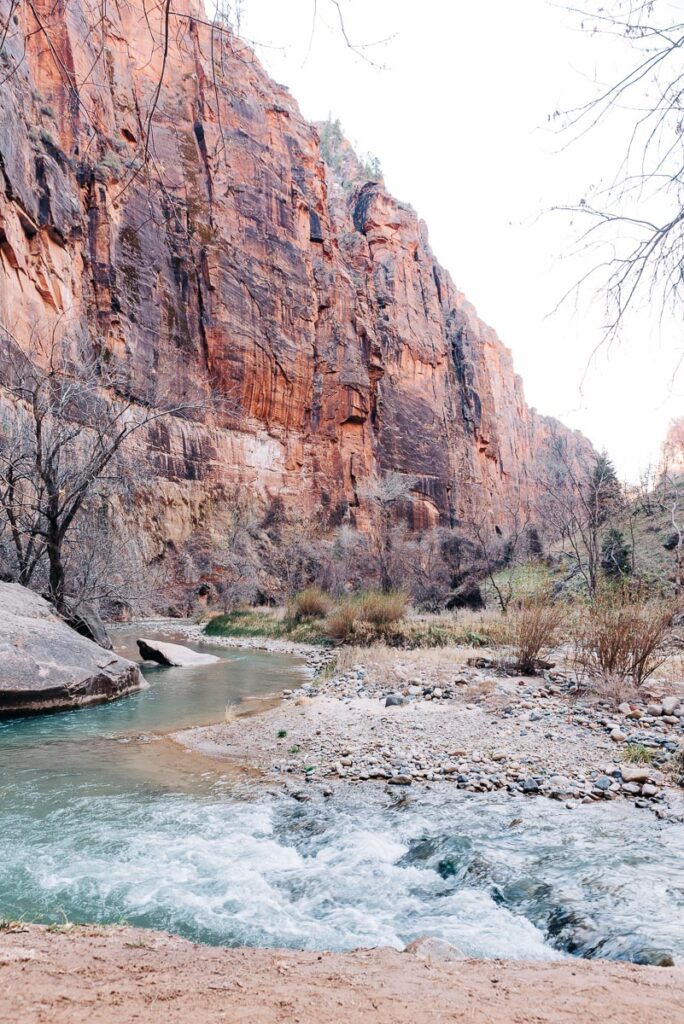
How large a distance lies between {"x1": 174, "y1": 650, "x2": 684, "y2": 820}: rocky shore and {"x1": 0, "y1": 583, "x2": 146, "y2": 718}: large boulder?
2.08m

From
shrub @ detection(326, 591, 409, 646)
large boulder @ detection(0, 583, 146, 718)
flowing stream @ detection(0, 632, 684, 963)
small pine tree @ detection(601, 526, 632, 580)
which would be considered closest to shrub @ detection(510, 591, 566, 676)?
flowing stream @ detection(0, 632, 684, 963)

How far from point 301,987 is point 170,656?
1152cm

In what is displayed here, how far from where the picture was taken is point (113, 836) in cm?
381

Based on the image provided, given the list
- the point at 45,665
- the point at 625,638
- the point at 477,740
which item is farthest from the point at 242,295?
the point at 477,740

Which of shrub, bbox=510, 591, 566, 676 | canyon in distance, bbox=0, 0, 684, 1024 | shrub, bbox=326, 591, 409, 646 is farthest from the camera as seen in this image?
shrub, bbox=326, 591, 409, 646

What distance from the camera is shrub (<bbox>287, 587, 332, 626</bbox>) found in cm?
1833

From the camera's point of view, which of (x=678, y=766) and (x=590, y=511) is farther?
(x=590, y=511)

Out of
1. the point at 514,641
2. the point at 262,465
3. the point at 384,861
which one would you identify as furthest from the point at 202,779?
the point at 262,465

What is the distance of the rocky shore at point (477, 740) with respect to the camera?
177 inches

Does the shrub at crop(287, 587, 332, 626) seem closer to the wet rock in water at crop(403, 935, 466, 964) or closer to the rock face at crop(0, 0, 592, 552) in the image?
the rock face at crop(0, 0, 592, 552)

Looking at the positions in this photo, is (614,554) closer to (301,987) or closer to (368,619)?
(368,619)

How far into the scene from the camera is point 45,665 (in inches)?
291

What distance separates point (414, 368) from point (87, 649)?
41.6 meters

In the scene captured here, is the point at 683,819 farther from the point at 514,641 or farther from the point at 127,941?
the point at 514,641
